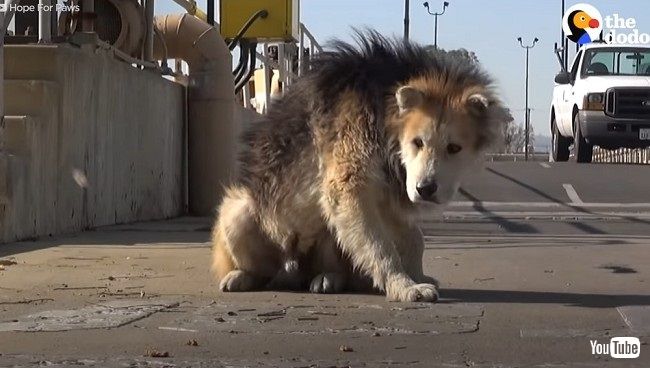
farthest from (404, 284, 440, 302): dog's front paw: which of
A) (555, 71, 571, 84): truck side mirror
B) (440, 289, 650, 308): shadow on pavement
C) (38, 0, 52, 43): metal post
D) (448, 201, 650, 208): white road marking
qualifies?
(555, 71, 571, 84): truck side mirror

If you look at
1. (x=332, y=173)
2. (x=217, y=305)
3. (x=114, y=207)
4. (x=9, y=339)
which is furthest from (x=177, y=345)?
(x=114, y=207)

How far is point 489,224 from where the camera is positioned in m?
12.3

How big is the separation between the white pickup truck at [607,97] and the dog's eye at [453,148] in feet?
50.8

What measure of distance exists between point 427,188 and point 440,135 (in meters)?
0.33

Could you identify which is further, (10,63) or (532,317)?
(10,63)

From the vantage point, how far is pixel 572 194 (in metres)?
15.9

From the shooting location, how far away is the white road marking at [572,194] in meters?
15.2

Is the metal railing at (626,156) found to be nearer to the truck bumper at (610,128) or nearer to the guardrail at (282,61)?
the truck bumper at (610,128)

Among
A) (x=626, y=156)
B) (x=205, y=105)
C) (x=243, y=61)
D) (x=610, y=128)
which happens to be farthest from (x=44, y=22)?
(x=626, y=156)

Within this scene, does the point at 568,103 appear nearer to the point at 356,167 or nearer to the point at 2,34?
the point at 2,34

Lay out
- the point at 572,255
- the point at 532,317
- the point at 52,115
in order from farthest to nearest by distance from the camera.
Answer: the point at 52,115, the point at 572,255, the point at 532,317

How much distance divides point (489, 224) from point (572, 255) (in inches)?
133

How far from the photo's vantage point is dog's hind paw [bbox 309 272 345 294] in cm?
690

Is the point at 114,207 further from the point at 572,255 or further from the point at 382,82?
the point at 382,82
